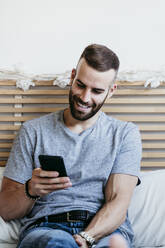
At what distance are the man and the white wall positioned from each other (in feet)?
1.19

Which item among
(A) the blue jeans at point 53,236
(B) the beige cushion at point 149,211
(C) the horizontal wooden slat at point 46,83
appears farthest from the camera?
(C) the horizontal wooden slat at point 46,83

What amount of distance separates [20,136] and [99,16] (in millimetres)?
Answer: 801

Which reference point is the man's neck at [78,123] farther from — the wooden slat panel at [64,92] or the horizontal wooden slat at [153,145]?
the horizontal wooden slat at [153,145]

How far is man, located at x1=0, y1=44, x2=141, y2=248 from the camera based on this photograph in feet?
4.03

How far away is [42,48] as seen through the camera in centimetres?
172

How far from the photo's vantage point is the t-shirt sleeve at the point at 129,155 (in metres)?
1.30

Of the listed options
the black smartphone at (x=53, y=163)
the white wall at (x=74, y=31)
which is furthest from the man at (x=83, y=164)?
A: the white wall at (x=74, y=31)

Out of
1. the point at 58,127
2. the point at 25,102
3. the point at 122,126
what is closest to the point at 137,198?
the point at 122,126

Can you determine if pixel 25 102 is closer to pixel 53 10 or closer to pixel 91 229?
pixel 53 10

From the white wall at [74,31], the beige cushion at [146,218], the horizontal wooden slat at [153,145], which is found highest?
the white wall at [74,31]

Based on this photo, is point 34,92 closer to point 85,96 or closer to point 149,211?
point 85,96

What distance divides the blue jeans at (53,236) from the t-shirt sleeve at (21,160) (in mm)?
222

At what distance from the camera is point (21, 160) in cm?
135

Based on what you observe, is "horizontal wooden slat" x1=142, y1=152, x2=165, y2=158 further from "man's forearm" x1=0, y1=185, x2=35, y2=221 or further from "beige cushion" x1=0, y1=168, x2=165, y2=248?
"man's forearm" x1=0, y1=185, x2=35, y2=221
